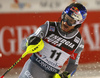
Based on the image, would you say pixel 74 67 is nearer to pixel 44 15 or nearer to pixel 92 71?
pixel 92 71

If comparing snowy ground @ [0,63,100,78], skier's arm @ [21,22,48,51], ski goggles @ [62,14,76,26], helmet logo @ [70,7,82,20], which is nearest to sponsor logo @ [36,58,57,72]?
skier's arm @ [21,22,48,51]

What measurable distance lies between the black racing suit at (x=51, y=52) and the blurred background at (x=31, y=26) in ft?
9.46

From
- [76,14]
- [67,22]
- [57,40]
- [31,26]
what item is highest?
[76,14]

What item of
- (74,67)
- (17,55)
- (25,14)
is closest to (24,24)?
(25,14)

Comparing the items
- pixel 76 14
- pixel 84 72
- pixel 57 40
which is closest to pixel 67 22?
pixel 76 14

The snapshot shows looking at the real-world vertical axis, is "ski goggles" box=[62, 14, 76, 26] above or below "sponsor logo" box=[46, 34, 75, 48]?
above

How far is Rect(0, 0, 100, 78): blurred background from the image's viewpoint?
6.87 meters

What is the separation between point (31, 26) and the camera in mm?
7105

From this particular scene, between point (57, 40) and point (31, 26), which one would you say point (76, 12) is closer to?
point (57, 40)

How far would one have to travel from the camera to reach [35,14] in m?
7.13

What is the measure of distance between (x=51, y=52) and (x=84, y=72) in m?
3.19

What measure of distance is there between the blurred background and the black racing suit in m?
2.88

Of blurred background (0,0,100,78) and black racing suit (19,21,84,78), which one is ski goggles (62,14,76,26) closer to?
black racing suit (19,21,84,78)

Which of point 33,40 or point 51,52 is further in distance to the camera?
point 51,52
